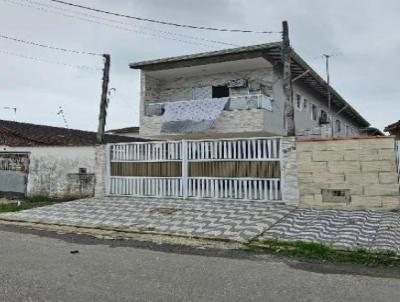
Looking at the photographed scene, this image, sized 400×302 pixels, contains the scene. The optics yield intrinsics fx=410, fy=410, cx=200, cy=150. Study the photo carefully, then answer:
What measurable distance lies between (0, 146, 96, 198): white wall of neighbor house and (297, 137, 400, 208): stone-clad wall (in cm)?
819

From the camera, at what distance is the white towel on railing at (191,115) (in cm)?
1720

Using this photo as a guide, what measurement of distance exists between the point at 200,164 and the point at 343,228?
5.65 meters

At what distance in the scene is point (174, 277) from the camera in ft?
17.5

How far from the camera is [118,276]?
537 centimetres

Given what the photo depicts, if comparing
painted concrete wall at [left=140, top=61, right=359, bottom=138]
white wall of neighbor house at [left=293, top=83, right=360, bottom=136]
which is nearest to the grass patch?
painted concrete wall at [left=140, top=61, right=359, bottom=138]

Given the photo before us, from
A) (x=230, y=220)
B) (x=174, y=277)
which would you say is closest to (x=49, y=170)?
(x=230, y=220)

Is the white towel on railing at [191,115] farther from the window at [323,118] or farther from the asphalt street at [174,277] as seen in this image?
the asphalt street at [174,277]

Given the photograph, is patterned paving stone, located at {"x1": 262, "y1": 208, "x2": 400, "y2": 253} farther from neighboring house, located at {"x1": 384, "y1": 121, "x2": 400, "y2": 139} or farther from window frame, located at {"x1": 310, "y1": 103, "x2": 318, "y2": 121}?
window frame, located at {"x1": 310, "y1": 103, "x2": 318, "y2": 121}

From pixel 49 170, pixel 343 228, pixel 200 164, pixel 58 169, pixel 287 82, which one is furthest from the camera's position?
pixel 49 170

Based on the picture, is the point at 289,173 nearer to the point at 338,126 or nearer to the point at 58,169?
the point at 58,169

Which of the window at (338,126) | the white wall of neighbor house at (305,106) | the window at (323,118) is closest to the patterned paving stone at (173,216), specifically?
the white wall of neighbor house at (305,106)

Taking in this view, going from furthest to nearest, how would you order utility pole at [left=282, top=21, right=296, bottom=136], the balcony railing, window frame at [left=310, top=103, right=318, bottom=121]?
window frame at [left=310, top=103, right=318, bottom=121] < the balcony railing < utility pole at [left=282, top=21, right=296, bottom=136]

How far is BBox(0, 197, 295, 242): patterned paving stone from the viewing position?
903 centimetres

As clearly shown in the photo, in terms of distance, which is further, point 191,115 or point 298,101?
point 298,101
